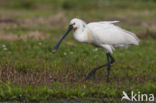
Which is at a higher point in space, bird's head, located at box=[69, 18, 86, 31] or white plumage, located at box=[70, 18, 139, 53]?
bird's head, located at box=[69, 18, 86, 31]

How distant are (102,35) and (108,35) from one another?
0.16m

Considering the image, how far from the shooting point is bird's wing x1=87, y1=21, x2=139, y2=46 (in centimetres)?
815

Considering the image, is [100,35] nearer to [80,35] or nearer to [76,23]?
[80,35]

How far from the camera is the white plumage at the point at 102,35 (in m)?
8.07

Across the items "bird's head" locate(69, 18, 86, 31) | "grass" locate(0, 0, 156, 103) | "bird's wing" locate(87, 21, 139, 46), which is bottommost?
"grass" locate(0, 0, 156, 103)

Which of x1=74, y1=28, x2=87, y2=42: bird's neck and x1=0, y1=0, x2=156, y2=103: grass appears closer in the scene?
x1=0, y1=0, x2=156, y2=103: grass

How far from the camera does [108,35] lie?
27.1 feet

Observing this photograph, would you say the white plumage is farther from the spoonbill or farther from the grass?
the grass

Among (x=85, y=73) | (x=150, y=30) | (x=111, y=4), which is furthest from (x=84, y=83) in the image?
(x=111, y=4)

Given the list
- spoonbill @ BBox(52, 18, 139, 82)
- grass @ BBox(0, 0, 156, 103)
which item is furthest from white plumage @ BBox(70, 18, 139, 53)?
grass @ BBox(0, 0, 156, 103)

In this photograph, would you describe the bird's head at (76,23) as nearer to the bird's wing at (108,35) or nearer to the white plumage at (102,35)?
the white plumage at (102,35)

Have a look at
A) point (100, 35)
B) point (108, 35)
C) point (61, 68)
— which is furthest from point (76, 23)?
point (61, 68)

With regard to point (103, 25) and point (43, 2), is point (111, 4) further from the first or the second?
point (103, 25)

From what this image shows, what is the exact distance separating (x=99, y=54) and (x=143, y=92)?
3839 mm
